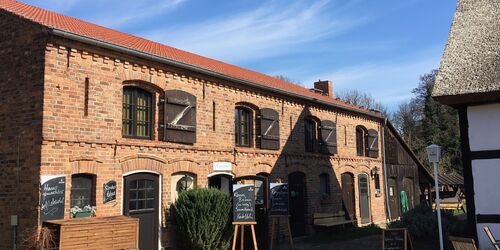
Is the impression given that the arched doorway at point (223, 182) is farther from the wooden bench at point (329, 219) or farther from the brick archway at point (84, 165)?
the wooden bench at point (329, 219)

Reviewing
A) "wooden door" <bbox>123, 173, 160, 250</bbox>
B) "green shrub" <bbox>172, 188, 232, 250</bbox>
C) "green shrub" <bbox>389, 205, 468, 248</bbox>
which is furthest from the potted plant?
"green shrub" <bbox>389, 205, 468, 248</bbox>

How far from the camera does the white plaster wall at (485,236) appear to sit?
31.2ft

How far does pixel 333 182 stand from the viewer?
19.9 metres

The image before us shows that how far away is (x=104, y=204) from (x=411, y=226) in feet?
25.2

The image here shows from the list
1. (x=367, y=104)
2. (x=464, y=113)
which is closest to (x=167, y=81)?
(x=464, y=113)

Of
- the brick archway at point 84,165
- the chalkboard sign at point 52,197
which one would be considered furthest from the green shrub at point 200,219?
the chalkboard sign at point 52,197

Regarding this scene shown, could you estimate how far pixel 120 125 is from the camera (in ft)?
38.1

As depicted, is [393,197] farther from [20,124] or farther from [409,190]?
[20,124]

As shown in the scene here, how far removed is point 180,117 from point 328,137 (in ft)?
27.8

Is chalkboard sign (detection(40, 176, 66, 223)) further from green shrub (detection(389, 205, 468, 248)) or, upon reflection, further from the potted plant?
green shrub (detection(389, 205, 468, 248))

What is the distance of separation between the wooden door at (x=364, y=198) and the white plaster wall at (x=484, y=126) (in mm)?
12265

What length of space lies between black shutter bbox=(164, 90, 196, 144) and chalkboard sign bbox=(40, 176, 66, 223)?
10.5 feet

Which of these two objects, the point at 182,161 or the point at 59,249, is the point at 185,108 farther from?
the point at 59,249

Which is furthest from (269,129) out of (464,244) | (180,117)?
(464,244)
